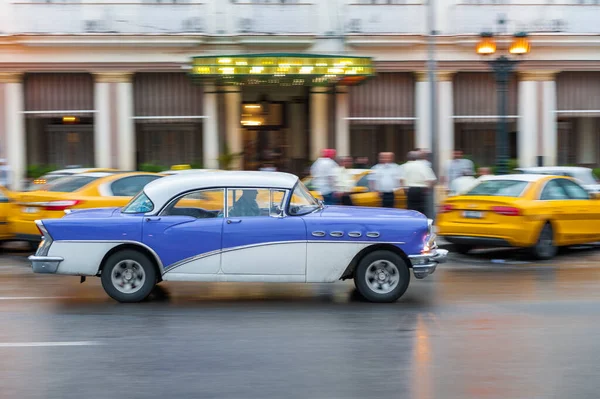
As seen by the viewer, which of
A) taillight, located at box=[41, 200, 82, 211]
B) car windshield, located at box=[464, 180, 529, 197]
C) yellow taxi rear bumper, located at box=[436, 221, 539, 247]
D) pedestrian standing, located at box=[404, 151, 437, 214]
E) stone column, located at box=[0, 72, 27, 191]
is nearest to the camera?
yellow taxi rear bumper, located at box=[436, 221, 539, 247]

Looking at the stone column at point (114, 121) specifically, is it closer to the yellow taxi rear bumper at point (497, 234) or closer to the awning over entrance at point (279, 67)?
the awning over entrance at point (279, 67)

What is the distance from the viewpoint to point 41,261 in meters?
9.48

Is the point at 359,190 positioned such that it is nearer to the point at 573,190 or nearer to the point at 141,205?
the point at 573,190

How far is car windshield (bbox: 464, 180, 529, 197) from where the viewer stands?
13.8 metres

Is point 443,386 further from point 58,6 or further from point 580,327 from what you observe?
point 58,6

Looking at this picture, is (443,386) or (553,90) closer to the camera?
(443,386)

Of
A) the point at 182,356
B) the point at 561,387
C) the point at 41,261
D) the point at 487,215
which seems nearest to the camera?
the point at 561,387

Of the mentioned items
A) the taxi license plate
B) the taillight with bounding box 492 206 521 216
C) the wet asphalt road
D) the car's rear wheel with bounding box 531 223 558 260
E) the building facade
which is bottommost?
the wet asphalt road

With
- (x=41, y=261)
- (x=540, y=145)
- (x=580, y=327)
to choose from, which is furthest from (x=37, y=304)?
(x=540, y=145)

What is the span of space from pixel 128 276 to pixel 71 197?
444 centimetres

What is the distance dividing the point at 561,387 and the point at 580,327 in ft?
7.55

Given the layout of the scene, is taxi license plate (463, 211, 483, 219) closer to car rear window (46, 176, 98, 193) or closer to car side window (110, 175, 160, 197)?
car side window (110, 175, 160, 197)

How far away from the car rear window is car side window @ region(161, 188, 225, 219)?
4.81 metres

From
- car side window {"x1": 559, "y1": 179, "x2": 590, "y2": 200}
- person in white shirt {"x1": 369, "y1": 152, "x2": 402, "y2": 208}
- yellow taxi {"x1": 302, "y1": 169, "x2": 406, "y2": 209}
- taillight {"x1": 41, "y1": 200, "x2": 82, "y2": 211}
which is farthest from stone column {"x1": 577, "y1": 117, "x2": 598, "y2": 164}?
taillight {"x1": 41, "y1": 200, "x2": 82, "y2": 211}
